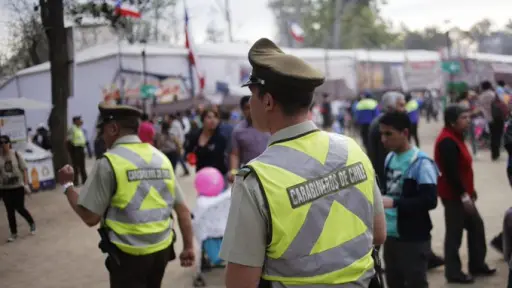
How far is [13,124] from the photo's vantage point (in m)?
4.04

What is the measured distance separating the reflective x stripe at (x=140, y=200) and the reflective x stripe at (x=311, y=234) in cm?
174

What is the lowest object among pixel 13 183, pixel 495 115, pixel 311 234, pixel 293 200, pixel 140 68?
pixel 495 115

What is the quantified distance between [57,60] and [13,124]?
68cm

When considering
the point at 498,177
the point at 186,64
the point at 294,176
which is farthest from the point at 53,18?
the point at 186,64

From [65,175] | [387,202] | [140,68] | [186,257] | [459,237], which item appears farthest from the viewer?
[140,68]

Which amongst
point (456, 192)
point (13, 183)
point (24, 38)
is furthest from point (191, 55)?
point (24, 38)

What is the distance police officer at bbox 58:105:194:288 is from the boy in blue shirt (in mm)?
1581

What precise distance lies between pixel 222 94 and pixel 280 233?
23.7 m

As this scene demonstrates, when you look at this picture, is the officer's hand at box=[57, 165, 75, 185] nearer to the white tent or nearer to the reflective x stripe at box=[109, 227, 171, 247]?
the reflective x stripe at box=[109, 227, 171, 247]

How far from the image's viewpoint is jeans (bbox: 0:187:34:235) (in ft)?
13.2

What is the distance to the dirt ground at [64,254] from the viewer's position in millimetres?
4004

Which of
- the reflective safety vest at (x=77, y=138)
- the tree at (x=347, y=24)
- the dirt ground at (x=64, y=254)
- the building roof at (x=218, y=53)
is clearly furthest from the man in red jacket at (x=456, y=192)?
the tree at (x=347, y=24)

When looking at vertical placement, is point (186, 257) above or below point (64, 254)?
above

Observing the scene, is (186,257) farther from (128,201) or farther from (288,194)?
(288,194)
